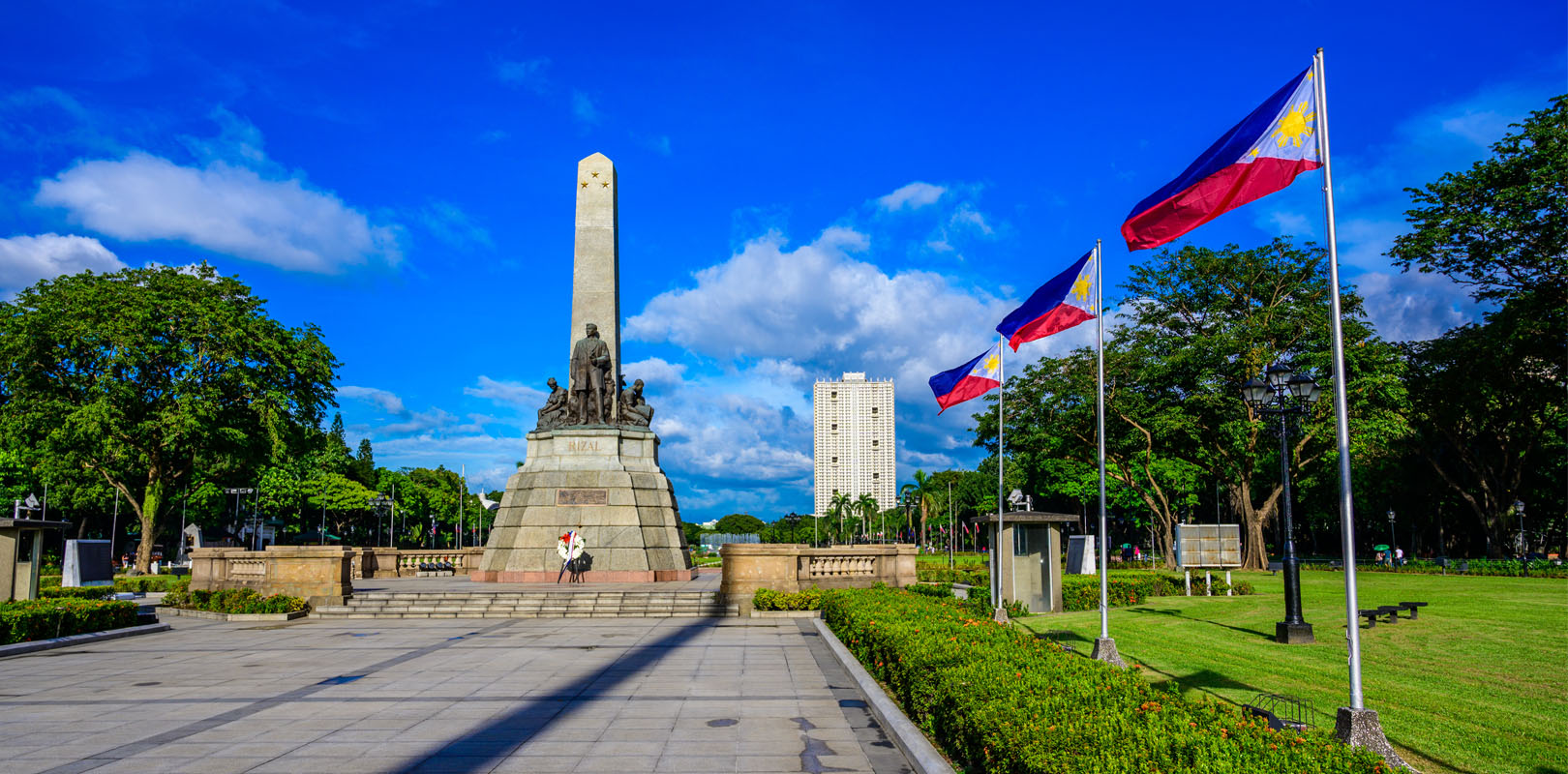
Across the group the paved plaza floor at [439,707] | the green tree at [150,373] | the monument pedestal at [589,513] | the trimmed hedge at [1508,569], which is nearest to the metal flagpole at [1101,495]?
the paved plaza floor at [439,707]

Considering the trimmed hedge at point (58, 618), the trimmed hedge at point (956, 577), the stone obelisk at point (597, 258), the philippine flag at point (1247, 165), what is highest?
the stone obelisk at point (597, 258)

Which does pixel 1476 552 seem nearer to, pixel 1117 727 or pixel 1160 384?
pixel 1160 384

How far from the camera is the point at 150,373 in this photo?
127ft

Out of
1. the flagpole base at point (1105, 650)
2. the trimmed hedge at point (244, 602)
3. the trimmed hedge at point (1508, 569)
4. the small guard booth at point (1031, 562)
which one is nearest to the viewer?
the flagpole base at point (1105, 650)

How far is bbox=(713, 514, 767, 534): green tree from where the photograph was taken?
193 metres

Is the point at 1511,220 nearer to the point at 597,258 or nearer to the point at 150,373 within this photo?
the point at 597,258

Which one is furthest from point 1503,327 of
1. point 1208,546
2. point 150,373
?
point 150,373

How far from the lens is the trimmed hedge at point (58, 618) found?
53.2ft

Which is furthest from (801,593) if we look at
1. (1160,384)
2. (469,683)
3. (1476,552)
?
(1476,552)

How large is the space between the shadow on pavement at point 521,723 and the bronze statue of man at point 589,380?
51.1 feet

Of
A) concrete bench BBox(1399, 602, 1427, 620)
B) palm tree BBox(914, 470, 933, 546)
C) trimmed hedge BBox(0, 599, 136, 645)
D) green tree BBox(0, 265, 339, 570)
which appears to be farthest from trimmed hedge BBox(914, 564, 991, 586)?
palm tree BBox(914, 470, 933, 546)

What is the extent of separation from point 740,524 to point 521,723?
187 meters

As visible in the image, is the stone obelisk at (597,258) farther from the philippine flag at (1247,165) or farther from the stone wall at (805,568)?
the philippine flag at (1247,165)

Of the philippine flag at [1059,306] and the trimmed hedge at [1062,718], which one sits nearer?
the trimmed hedge at [1062,718]
